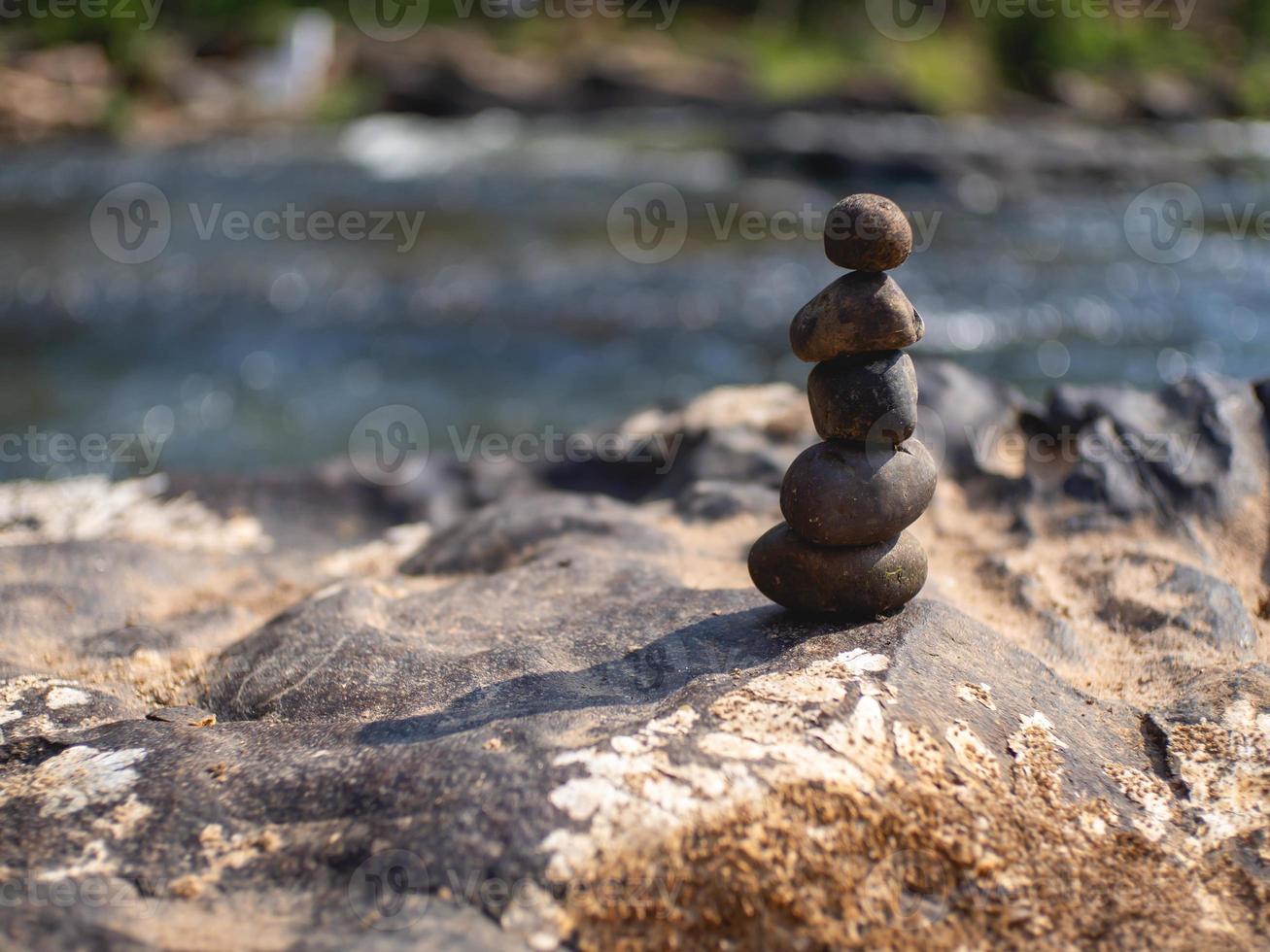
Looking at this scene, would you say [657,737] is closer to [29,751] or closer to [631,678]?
[631,678]

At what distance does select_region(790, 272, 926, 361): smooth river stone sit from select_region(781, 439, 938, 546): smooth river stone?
0.28m

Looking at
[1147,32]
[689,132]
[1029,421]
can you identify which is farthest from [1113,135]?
[1029,421]

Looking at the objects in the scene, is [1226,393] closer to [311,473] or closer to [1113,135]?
[311,473]

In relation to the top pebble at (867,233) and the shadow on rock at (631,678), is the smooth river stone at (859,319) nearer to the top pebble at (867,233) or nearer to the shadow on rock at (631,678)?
the top pebble at (867,233)

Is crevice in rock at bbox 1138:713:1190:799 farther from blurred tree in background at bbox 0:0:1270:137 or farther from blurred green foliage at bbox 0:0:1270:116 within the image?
blurred green foliage at bbox 0:0:1270:116

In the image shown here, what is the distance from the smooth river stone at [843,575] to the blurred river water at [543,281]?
15.4 ft

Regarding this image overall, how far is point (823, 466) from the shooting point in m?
2.94

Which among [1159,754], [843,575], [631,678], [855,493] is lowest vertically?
[1159,754]

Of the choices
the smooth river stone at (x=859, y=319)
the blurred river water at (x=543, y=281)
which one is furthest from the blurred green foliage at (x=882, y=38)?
A: the smooth river stone at (x=859, y=319)

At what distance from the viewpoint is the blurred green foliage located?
22125 mm

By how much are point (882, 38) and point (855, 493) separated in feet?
93.0

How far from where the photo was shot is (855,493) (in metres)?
2.89

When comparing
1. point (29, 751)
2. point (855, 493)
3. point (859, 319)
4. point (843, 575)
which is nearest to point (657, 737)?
point (843, 575)

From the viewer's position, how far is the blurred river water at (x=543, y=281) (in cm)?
802
